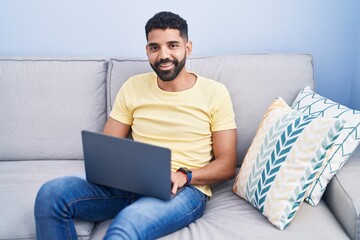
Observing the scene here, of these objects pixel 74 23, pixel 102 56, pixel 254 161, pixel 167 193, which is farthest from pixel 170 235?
pixel 74 23

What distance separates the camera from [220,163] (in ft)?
4.60

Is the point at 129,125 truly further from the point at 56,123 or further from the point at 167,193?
the point at 167,193

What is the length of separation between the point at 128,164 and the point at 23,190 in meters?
0.58

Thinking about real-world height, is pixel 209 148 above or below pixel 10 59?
below

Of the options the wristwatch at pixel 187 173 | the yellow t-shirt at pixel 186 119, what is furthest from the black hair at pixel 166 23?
the wristwatch at pixel 187 173

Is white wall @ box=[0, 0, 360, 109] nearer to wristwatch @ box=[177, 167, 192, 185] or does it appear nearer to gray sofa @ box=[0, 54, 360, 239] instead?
gray sofa @ box=[0, 54, 360, 239]

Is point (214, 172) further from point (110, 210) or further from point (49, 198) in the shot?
point (49, 198)

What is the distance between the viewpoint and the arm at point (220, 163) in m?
1.37

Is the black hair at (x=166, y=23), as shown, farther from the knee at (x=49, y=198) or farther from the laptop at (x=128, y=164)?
the knee at (x=49, y=198)

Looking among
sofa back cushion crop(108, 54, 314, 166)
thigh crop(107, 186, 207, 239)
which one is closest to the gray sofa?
sofa back cushion crop(108, 54, 314, 166)

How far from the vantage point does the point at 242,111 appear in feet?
5.26

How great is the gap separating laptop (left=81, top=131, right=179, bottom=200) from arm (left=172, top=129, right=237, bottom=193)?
0.19 m

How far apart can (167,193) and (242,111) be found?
612 mm

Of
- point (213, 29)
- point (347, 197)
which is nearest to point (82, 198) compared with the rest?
point (347, 197)
